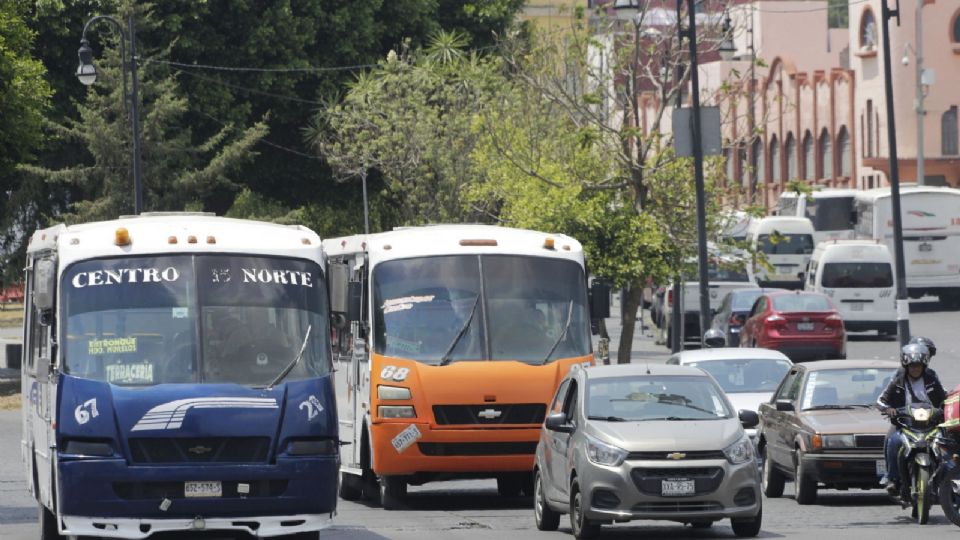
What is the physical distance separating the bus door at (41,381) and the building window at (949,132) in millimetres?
68116

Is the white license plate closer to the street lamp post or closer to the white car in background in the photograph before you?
the white car in background

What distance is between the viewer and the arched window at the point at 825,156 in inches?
3628

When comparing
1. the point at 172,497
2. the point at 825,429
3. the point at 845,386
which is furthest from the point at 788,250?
the point at 172,497

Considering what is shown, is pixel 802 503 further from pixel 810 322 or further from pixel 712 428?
pixel 810 322

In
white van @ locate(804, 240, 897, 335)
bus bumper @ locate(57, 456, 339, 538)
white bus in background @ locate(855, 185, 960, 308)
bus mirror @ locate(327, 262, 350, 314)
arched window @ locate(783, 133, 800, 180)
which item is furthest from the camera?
arched window @ locate(783, 133, 800, 180)

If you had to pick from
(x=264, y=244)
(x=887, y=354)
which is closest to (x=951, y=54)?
(x=887, y=354)

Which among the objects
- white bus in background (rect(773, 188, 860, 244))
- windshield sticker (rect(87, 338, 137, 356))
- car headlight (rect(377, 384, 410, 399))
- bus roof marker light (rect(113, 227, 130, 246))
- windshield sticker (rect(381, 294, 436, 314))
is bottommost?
car headlight (rect(377, 384, 410, 399))

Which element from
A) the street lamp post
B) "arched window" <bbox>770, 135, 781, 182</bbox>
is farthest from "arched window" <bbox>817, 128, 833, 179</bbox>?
the street lamp post

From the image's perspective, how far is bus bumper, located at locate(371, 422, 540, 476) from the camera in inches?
792

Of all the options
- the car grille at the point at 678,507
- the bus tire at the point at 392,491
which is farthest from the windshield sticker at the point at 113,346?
the bus tire at the point at 392,491

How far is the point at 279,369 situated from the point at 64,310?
5.55 feet

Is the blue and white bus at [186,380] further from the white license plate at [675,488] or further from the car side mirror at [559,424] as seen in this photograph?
the white license plate at [675,488]

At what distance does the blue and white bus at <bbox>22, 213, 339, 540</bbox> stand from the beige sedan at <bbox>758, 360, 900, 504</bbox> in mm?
6366

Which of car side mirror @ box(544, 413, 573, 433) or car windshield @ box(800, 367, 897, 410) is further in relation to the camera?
car windshield @ box(800, 367, 897, 410)
